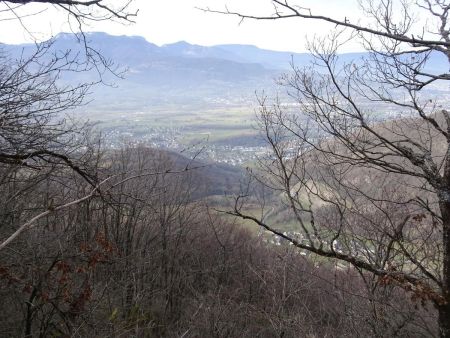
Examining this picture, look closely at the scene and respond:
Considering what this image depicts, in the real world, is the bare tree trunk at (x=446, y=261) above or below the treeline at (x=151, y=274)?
above

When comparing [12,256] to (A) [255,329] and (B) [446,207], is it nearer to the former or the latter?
(B) [446,207]

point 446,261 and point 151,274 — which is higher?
point 446,261

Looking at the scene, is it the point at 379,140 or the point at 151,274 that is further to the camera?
the point at 151,274

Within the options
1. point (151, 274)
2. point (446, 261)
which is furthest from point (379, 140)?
point (151, 274)

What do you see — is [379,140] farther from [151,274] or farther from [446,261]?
[151,274]

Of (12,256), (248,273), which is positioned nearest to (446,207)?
(12,256)

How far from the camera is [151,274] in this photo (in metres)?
17.9

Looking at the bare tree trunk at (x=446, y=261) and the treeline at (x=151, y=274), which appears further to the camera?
the treeline at (x=151, y=274)

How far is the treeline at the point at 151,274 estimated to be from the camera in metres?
5.48

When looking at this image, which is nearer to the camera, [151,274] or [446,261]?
[446,261]

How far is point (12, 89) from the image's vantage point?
524 cm

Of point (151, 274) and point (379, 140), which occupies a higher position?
point (379, 140)

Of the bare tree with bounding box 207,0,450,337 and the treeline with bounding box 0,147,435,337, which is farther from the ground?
the bare tree with bounding box 207,0,450,337

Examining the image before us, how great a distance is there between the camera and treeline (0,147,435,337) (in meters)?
5.48
